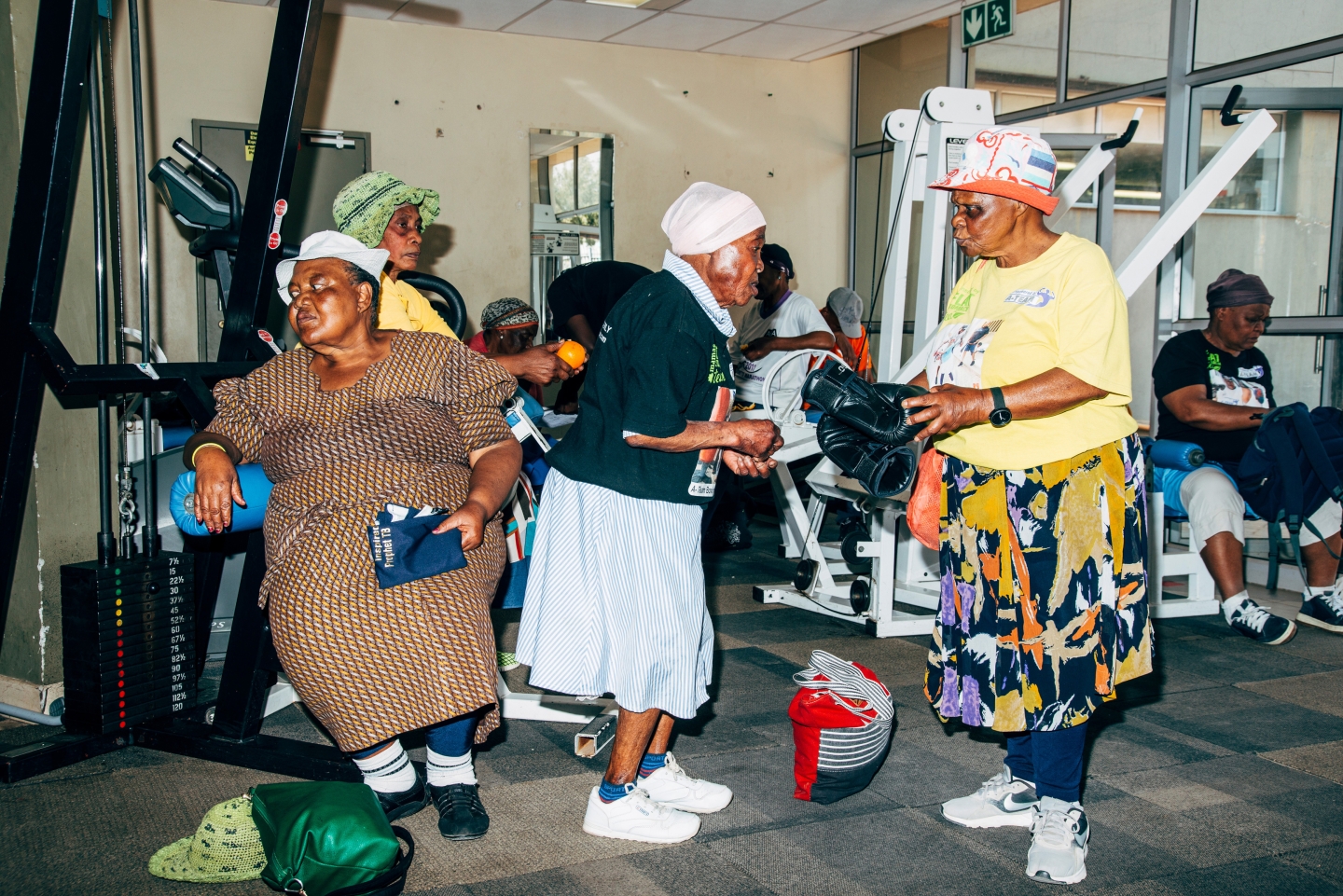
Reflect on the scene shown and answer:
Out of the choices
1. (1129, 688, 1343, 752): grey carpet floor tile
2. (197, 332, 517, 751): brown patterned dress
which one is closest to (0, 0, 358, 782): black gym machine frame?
(197, 332, 517, 751): brown patterned dress

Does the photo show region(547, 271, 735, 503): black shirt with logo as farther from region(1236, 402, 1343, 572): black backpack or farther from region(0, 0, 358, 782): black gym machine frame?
region(1236, 402, 1343, 572): black backpack

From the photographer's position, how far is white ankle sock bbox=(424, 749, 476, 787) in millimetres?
2445

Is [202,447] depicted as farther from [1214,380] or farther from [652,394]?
[1214,380]

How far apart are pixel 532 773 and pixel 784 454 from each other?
174cm

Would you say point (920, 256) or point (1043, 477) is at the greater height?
point (920, 256)

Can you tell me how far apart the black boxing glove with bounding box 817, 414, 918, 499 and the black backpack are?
8.60 feet

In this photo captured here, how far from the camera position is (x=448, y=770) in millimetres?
Result: 2445

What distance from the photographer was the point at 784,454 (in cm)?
405

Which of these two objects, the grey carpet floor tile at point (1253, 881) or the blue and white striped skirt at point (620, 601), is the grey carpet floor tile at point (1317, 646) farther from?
the blue and white striped skirt at point (620, 601)

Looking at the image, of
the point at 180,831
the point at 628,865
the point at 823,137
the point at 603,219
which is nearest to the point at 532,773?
the point at 628,865

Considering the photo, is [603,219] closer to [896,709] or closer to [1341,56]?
[1341,56]

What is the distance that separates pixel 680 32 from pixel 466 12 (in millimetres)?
1532

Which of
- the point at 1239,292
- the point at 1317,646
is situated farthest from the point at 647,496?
the point at 1239,292

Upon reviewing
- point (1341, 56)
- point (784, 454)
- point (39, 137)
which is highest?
point (1341, 56)
